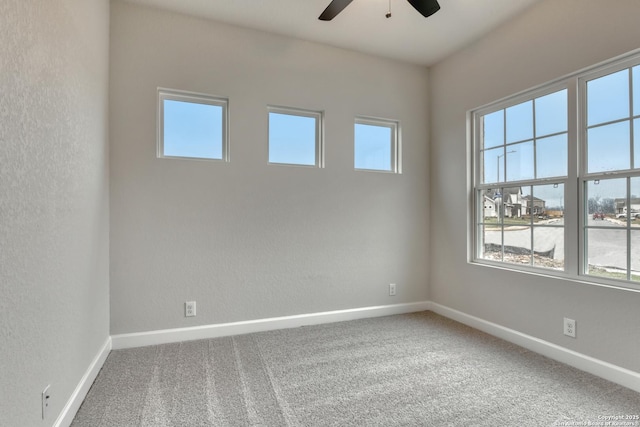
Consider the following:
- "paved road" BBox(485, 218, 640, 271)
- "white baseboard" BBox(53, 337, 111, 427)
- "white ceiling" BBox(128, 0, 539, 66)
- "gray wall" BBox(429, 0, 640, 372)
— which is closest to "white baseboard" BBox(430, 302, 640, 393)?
"gray wall" BBox(429, 0, 640, 372)

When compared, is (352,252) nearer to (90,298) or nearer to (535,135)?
(535,135)

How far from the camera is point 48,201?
4.83 feet

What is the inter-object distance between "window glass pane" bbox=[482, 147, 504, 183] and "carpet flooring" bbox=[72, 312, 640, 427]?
4.99 ft

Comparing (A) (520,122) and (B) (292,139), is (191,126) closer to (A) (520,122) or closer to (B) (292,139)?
(B) (292,139)

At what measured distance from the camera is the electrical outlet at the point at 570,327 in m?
2.33

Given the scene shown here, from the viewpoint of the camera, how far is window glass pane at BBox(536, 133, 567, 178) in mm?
2482

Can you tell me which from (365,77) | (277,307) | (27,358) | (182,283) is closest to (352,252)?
(277,307)

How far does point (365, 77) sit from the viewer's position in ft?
11.3

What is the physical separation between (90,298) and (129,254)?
2.02ft

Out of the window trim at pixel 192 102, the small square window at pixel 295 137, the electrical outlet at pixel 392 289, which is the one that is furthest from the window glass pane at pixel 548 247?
the window trim at pixel 192 102

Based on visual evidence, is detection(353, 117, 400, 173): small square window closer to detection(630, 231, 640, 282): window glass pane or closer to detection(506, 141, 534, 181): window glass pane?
detection(506, 141, 534, 181): window glass pane

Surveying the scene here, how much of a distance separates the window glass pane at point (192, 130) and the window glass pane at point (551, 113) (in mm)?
2826

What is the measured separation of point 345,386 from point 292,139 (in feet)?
7.45

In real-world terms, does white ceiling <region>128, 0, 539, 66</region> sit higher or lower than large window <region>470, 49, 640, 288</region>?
higher
